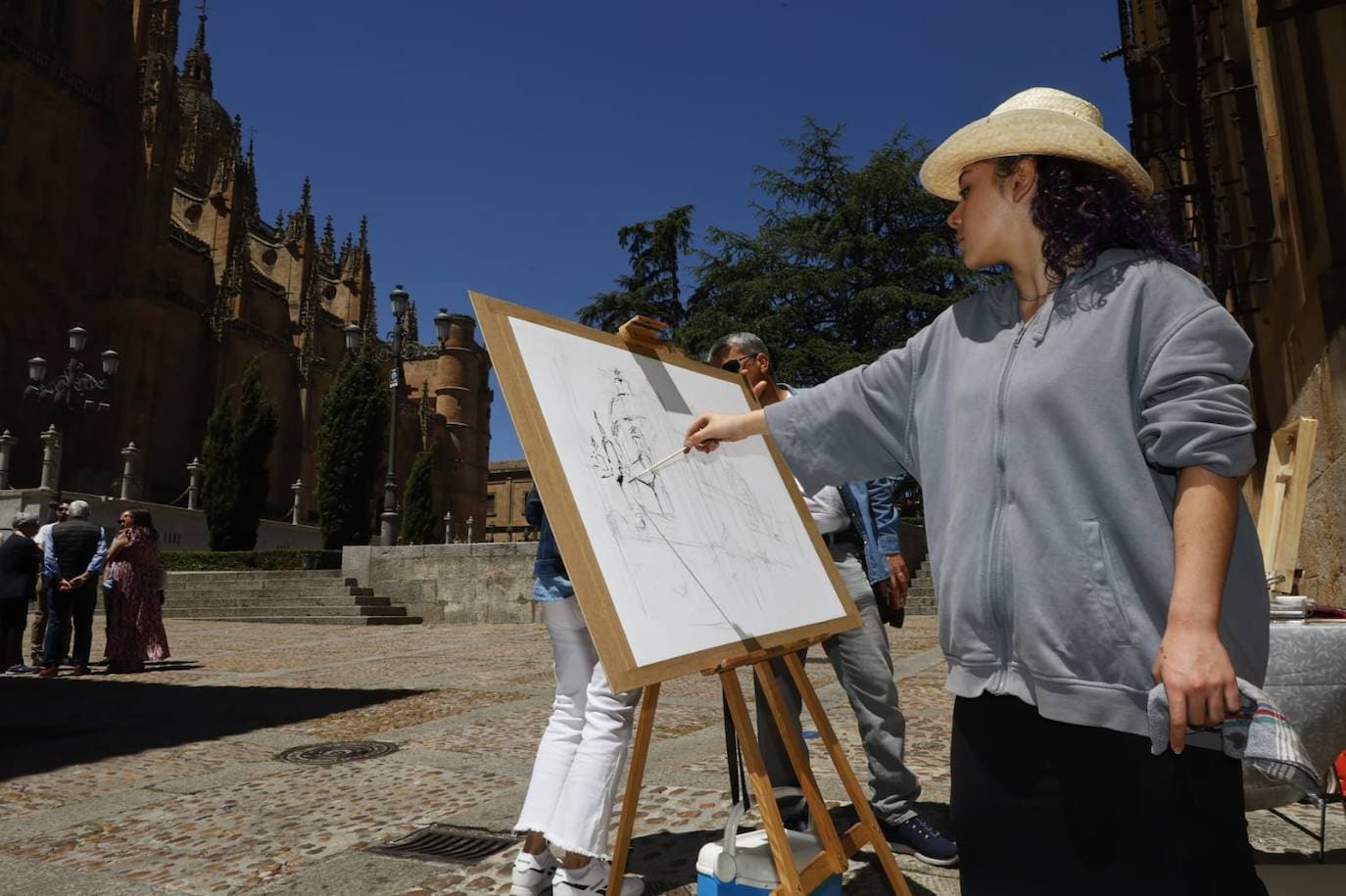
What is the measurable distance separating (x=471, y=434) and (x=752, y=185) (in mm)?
41704

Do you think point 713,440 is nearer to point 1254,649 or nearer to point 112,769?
point 1254,649

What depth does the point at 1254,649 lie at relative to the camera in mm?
1491

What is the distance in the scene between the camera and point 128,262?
37562 mm

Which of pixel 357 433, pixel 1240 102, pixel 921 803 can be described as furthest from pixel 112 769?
pixel 357 433

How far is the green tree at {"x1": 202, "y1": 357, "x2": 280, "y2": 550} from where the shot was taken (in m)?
29.5

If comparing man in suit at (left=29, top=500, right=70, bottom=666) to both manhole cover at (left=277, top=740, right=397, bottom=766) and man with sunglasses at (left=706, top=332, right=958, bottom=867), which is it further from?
man with sunglasses at (left=706, top=332, right=958, bottom=867)

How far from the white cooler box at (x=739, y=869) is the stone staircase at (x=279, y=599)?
53.2 feet

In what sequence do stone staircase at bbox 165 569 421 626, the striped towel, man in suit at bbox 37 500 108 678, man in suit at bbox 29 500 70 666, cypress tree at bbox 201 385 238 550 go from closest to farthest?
the striped towel
man in suit at bbox 37 500 108 678
man in suit at bbox 29 500 70 666
stone staircase at bbox 165 569 421 626
cypress tree at bbox 201 385 238 550

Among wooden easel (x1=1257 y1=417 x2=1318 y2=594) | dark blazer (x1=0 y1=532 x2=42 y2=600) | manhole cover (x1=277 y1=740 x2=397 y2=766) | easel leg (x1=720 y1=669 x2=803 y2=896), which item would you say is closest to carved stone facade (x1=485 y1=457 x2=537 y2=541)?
dark blazer (x1=0 y1=532 x2=42 y2=600)

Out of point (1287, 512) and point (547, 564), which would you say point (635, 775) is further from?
point (1287, 512)

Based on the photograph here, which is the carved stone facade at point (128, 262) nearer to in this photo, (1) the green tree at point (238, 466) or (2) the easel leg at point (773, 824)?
(1) the green tree at point (238, 466)

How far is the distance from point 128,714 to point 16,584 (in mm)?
4009

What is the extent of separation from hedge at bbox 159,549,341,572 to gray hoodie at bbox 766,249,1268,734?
22.9 metres

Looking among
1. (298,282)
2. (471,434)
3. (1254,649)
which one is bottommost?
(1254,649)
